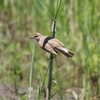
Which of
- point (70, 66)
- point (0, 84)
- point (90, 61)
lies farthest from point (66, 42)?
point (0, 84)

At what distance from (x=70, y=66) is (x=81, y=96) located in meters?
0.82

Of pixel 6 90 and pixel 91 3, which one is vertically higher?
pixel 91 3

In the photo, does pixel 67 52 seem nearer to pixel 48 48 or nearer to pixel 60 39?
pixel 48 48

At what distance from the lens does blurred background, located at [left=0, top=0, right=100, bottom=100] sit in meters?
3.38

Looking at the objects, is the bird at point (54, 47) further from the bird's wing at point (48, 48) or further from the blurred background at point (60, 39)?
the blurred background at point (60, 39)

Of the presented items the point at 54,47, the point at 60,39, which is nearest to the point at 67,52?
the point at 54,47

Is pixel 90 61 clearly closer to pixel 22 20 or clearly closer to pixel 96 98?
pixel 96 98

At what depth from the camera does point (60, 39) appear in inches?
161

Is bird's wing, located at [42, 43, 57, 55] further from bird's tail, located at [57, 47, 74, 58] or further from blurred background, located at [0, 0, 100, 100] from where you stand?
blurred background, located at [0, 0, 100, 100]

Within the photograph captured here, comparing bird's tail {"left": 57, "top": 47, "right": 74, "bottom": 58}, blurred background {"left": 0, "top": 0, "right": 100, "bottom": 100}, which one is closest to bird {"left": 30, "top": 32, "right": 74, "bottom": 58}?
bird's tail {"left": 57, "top": 47, "right": 74, "bottom": 58}

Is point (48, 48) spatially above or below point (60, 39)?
above

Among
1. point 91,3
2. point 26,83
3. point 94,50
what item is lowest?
point 26,83

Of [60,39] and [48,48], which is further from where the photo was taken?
[60,39]

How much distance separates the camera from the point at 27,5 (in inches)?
188
